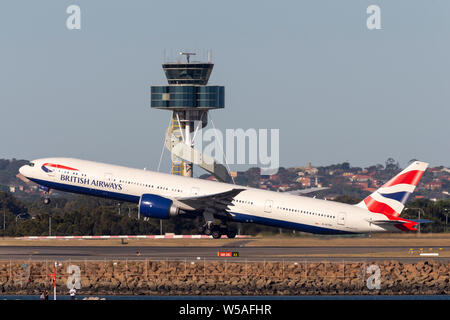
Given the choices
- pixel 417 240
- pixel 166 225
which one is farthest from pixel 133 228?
pixel 417 240

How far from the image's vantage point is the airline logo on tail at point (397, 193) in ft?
230

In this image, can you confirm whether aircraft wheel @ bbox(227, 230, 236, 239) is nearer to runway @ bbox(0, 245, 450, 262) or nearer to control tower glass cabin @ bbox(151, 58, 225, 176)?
runway @ bbox(0, 245, 450, 262)

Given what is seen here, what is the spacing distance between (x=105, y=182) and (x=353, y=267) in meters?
24.5

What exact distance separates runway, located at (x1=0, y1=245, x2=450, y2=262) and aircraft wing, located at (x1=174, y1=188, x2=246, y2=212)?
4074mm

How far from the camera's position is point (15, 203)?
185750 millimetres

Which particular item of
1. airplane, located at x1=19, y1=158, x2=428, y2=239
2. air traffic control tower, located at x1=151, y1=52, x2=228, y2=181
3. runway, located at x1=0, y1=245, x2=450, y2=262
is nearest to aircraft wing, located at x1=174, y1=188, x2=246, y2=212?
airplane, located at x1=19, y1=158, x2=428, y2=239

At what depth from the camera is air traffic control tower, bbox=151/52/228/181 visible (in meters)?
150

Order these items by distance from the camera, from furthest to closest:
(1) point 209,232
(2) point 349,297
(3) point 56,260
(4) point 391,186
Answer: (1) point 209,232 → (4) point 391,186 → (3) point 56,260 → (2) point 349,297

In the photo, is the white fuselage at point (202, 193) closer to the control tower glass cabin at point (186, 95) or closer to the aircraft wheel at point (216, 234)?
the aircraft wheel at point (216, 234)

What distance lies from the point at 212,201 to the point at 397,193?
48.8 feet

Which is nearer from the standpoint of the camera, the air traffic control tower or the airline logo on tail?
the airline logo on tail

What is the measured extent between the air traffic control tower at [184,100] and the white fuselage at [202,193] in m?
72.8

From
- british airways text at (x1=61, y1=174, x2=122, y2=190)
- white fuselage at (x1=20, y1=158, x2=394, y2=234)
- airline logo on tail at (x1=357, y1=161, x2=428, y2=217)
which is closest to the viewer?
airline logo on tail at (x1=357, y1=161, x2=428, y2=217)

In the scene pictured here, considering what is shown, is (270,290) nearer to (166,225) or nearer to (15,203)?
(166,225)
